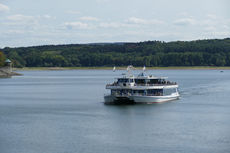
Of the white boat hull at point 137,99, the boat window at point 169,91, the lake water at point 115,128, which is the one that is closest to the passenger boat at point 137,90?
the white boat hull at point 137,99

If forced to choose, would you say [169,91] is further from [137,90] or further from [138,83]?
[137,90]

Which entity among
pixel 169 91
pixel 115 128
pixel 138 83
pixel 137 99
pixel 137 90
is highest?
pixel 138 83

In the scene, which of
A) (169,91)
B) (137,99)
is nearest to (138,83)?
(137,99)

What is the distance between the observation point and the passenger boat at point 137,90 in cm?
8894

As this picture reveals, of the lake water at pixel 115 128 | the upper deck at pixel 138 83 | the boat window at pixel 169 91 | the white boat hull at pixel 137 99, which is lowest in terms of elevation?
the lake water at pixel 115 128

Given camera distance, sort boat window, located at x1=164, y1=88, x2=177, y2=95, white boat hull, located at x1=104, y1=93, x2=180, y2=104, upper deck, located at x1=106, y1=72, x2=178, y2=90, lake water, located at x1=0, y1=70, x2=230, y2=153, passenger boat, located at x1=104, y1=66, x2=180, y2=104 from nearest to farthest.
→ lake water, located at x1=0, y1=70, x2=230, y2=153 < white boat hull, located at x1=104, y1=93, x2=180, y2=104 < passenger boat, located at x1=104, y1=66, x2=180, y2=104 < upper deck, located at x1=106, y1=72, x2=178, y2=90 < boat window, located at x1=164, y1=88, x2=177, y2=95

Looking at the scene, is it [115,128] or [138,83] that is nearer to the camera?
[115,128]

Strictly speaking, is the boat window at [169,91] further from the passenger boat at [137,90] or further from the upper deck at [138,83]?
the upper deck at [138,83]

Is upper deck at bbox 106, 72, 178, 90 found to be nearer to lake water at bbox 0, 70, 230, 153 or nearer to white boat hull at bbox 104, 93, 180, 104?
white boat hull at bbox 104, 93, 180, 104

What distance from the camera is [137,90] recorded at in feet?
298

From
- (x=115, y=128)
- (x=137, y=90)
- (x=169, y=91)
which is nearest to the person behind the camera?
(x=115, y=128)

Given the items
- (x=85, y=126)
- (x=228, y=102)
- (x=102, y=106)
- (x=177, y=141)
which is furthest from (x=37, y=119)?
(x=228, y=102)

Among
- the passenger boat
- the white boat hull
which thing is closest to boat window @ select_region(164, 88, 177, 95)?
the passenger boat

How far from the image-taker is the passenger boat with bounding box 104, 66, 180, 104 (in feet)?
292
